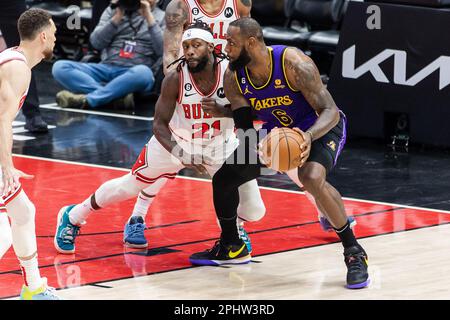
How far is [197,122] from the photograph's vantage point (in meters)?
7.61

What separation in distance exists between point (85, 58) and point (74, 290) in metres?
7.77

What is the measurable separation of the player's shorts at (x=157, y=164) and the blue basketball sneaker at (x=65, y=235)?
0.54 meters

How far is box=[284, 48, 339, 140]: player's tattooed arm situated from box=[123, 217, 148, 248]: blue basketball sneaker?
1.55m

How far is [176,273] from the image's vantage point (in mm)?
7129

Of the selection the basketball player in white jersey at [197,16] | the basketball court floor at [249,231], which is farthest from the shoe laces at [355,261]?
the basketball player in white jersey at [197,16]

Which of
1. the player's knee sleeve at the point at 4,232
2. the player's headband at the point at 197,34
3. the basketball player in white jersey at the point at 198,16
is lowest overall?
the player's knee sleeve at the point at 4,232

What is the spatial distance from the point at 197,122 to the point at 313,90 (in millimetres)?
965

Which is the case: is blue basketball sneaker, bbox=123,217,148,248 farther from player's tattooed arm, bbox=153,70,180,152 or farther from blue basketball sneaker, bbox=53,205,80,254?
player's tattooed arm, bbox=153,70,180,152

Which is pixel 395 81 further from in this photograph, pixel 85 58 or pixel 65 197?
pixel 85 58

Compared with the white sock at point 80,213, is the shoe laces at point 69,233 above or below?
below

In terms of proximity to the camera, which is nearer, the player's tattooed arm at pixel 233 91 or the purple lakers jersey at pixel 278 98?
the purple lakers jersey at pixel 278 98

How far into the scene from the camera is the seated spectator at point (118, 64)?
13.0 metres

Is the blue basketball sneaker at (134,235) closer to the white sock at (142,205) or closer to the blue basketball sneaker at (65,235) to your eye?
the white sock at (142,205)

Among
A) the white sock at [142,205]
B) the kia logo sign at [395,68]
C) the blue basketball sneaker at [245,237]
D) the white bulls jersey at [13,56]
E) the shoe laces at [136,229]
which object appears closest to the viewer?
the white bulls jersey at [13,56]
